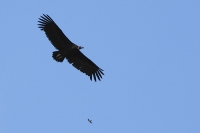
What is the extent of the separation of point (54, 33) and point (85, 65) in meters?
3.46

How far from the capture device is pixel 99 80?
26328 millimetres

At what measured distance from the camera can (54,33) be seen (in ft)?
82.0

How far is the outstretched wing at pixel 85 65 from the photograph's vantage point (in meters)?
26.2

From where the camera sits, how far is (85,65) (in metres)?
26.6

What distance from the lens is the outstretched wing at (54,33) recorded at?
24844 millimetres

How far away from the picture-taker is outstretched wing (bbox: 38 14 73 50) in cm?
2484

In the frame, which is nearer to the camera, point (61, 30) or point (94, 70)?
point (61, 30)

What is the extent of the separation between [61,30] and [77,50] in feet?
5.93

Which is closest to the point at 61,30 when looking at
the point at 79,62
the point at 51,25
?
the point at 51,25

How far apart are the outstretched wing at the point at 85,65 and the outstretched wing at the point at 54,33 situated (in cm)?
156

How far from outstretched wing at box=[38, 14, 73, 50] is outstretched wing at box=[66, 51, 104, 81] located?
5.12 ft

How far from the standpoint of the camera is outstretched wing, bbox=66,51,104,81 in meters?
26.2

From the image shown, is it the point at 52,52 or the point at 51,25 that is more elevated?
the point at 51,25

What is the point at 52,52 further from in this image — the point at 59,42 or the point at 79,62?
the point at 79,62
